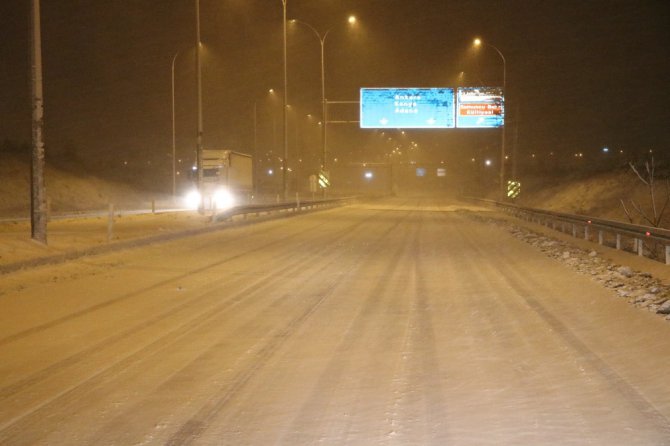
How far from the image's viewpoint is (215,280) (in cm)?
1627

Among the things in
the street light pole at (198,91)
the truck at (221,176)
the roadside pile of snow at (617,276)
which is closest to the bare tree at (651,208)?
the roadside pile of snow at (617,276)

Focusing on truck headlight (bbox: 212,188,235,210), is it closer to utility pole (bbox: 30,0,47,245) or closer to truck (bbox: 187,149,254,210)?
truck (bbox: 187,149,254,210)

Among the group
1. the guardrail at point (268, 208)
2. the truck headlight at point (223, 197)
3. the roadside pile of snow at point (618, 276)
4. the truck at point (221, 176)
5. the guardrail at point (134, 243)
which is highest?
the truck at point (221, 176)

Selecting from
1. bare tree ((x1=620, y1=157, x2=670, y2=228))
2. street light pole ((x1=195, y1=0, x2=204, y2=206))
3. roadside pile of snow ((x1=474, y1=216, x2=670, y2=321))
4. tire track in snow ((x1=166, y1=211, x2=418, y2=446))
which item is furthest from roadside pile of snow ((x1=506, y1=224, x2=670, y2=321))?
street light pole ((x1=195, y1=0, x2=204, y2=206))

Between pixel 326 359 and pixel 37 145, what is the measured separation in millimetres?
13611

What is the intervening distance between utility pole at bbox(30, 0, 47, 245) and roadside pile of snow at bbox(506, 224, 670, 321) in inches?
526

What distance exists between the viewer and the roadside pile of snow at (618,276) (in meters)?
13.4

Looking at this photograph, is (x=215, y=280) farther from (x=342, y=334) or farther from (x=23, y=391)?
(x=23, y=391)

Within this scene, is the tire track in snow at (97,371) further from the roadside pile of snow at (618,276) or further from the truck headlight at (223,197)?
the truck headlight at (223,197)

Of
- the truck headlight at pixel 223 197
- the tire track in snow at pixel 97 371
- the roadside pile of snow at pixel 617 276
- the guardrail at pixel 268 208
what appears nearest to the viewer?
the tire track in snow at pixel 97 371

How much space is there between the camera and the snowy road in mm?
6480

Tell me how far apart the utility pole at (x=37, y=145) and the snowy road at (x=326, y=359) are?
2.97 m

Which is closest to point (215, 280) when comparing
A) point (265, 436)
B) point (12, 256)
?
point (12, 256)

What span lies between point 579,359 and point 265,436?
4.40m
